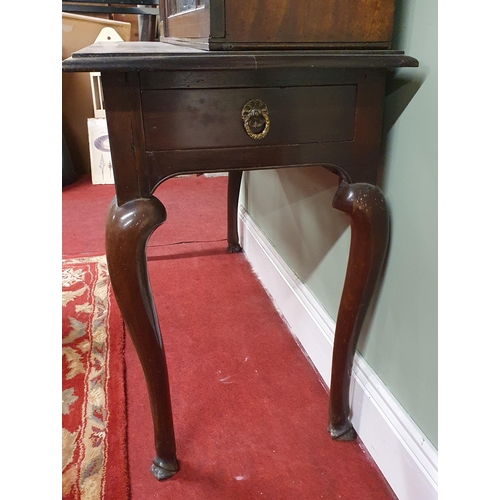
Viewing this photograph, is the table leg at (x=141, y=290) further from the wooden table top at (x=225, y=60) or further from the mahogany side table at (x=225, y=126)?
the wooden table top at (x=225, y=60)

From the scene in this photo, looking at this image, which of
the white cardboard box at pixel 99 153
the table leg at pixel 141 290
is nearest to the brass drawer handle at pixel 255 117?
the table leg at pixel 141 290

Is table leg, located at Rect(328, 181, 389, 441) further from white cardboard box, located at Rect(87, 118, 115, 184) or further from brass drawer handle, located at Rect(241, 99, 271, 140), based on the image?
white cardboard box, located at Rect(87, 118, 115, 184)

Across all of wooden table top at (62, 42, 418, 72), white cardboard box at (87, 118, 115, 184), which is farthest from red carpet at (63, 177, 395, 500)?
white cardboard box at (87, 118, 115, 184)

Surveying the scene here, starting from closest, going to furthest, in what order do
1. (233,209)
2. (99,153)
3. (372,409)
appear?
(372,409), (233,209), (99,153)

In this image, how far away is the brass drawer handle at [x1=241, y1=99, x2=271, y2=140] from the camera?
2.19 ft

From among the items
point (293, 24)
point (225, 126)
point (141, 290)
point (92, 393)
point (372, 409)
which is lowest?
point (92, 393)

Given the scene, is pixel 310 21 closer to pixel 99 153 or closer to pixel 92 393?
pixel 92 393

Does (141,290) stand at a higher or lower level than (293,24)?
lower

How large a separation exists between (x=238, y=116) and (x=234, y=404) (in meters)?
0.66

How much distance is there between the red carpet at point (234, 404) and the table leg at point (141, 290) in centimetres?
10

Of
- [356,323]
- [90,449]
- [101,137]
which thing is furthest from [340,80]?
[101,137]

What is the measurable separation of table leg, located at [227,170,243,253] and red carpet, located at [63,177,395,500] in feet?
0.25

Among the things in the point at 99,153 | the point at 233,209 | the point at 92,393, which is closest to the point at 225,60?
the point at 92,393

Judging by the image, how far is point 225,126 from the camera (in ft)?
2.19
